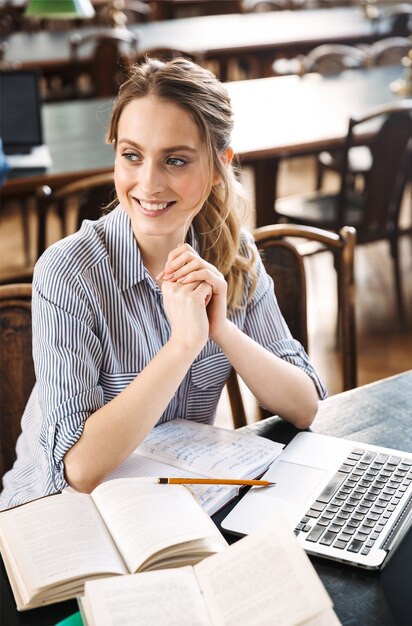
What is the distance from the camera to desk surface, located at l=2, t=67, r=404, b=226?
316 cm

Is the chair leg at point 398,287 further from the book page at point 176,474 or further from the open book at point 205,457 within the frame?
the book page at point 176,474

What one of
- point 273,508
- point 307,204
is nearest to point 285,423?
point 273,508

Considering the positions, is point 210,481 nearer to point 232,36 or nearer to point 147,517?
point 147,517

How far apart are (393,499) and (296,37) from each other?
529cm

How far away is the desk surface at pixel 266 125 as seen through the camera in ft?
10.4

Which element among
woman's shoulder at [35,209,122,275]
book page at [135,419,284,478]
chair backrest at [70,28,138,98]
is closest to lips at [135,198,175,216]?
woman's shoulder at [35,209,122,275]

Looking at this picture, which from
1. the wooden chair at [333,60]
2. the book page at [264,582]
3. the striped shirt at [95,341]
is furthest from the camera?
the wooden chair at [333,60]

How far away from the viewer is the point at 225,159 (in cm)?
151

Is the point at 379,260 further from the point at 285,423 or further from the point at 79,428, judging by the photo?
the point at 79,428

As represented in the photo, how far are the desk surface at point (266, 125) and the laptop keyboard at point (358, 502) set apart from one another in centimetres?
185

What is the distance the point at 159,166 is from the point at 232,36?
4.93m

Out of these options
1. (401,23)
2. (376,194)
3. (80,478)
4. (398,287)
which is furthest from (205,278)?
(401,23)

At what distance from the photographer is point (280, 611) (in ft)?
2.90

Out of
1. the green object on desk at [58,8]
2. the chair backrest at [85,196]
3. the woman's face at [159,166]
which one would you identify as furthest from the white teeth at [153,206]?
the green object on desk at [58,8]
